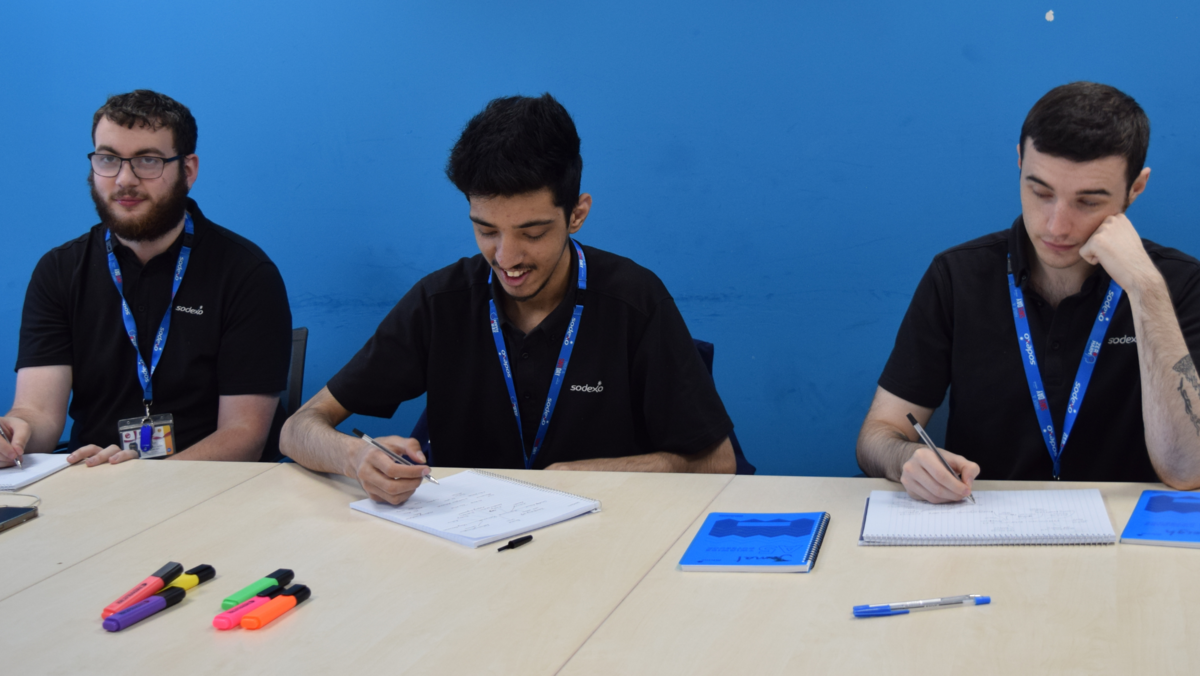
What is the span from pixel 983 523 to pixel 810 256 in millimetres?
1440

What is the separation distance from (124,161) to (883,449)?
228 cm

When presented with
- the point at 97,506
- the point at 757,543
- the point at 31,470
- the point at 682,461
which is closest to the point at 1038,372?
the point at 682,461

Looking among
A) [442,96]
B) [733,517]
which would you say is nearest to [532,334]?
[733,517]

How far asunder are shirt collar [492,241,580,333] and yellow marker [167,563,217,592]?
0.92 meters

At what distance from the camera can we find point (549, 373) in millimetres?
2207

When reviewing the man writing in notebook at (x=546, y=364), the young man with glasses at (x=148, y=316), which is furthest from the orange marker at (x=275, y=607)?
the young man with glasses at (x=148, y=316)

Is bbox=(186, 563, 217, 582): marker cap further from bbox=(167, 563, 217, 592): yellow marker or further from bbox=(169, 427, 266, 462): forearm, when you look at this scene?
bbox=(169, 427, 266, 462): forearm

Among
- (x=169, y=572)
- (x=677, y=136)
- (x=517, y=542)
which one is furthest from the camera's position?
(x=677, y=136)

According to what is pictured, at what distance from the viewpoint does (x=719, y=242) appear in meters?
2.90

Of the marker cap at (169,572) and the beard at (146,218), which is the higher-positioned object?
Result: the beard at (146,218)

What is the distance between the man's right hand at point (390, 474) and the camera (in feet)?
5.66

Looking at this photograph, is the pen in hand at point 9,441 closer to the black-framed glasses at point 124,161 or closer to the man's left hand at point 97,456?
the man's left hand at point 97,456

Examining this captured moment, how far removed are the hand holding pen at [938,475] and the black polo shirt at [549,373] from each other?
587 mm

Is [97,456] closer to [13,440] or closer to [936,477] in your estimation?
[13,440]
